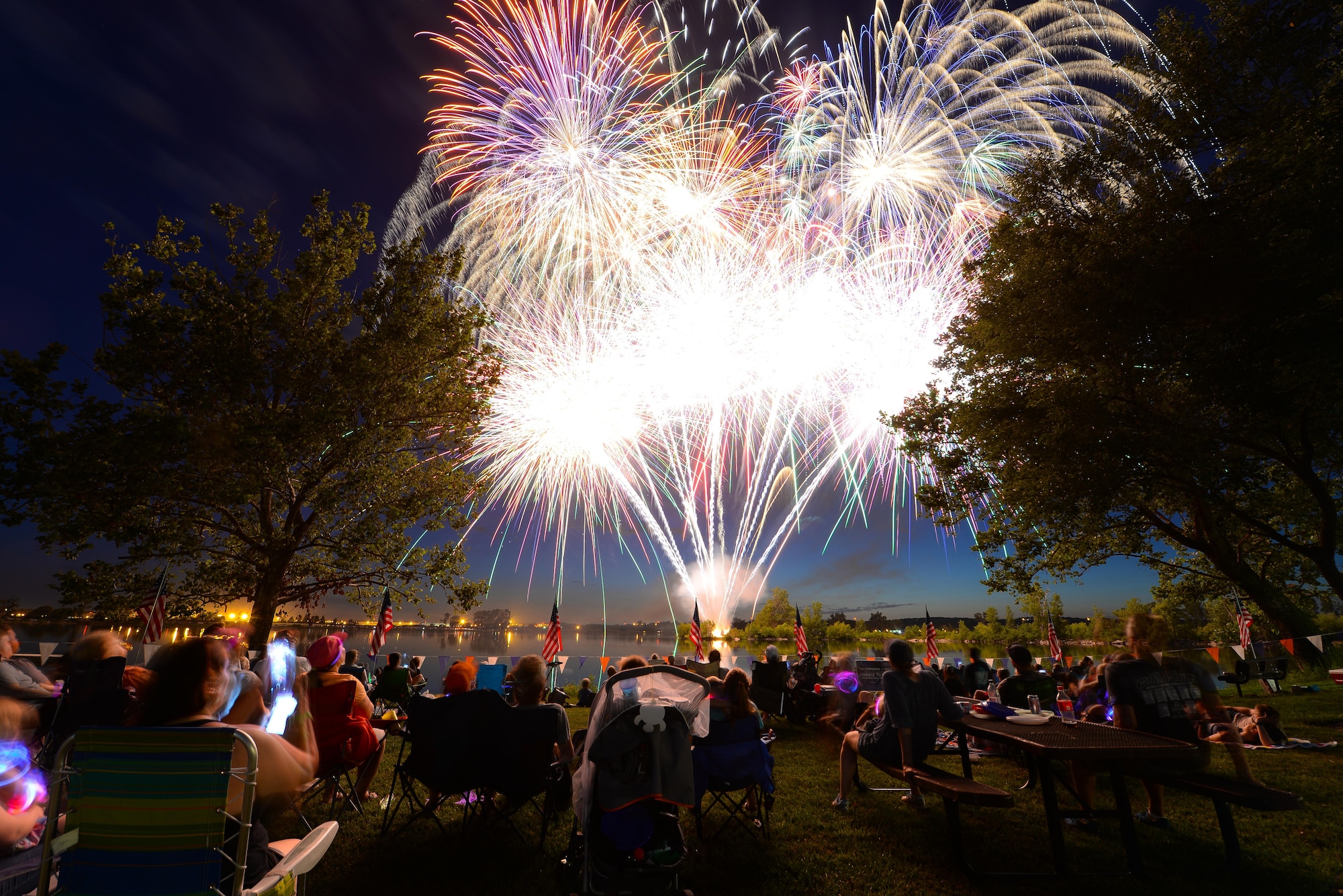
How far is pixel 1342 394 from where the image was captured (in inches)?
378

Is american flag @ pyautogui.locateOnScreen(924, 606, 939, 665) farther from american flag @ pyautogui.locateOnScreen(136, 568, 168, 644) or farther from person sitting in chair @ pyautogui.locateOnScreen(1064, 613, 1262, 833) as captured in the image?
american flag @ pyautogui.locateOnScreen(136, 568, 168, 644)

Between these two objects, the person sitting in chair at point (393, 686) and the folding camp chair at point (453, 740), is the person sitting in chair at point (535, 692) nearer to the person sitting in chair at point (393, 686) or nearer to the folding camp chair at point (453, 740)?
the folding camp chair at point (453, 740)

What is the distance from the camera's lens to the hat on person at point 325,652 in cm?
569

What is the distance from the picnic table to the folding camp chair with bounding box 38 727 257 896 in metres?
5.06

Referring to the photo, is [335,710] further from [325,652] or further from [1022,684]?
[1022,684]

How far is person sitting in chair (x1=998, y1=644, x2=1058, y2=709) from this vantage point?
7.74 metres

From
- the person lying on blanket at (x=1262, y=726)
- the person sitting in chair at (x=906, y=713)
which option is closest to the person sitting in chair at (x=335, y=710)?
the person sitting in chair at (x=906, y=713)

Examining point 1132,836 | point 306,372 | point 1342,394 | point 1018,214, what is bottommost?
point 1132,836

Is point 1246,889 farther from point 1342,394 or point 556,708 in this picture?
point 1342,394

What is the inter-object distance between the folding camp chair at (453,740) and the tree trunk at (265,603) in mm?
14799

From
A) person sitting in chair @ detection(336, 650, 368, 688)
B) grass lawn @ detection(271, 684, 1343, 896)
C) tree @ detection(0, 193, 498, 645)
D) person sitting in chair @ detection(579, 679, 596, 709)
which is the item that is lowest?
person sitting in chair @ detection(579, 679, 596, 709)

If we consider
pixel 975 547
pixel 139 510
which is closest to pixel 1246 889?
pixel 975 547

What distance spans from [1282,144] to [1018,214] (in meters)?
4.77

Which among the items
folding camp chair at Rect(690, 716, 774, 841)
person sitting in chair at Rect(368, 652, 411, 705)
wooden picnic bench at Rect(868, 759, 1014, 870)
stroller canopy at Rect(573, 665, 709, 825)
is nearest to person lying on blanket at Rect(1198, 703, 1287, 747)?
wooden picnic bench at Rect(868, 759, 1014, 870)
